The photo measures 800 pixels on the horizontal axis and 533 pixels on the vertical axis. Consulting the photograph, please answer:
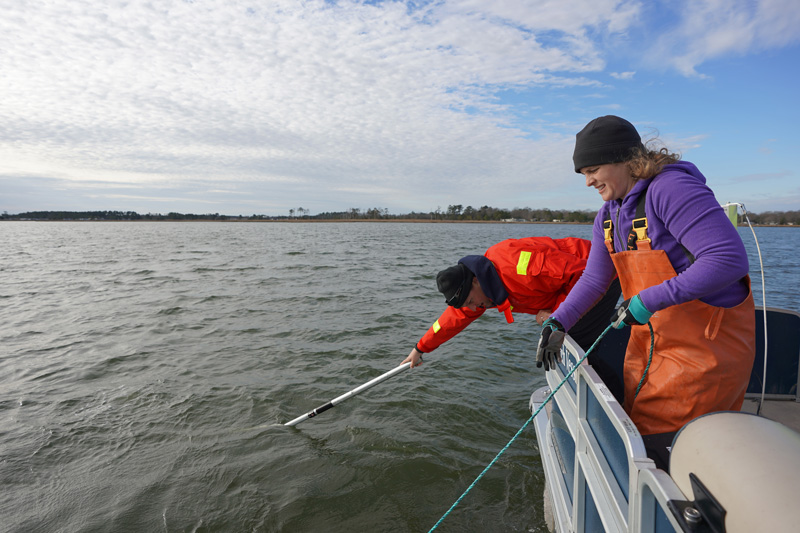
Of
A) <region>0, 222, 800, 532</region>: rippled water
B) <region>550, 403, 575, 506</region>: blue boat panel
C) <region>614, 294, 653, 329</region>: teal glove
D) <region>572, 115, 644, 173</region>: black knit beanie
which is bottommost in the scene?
<region>0, 222, 800, 532</region>: rippled water

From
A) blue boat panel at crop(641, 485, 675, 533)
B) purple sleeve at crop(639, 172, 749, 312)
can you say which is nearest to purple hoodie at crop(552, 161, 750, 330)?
purple sleeve at crop(639, 172, 749, 312)

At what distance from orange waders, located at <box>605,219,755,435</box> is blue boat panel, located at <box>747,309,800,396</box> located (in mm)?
1904

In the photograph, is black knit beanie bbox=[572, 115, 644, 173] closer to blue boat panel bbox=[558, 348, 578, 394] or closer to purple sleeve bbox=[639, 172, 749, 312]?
purple sleeve bbox=[639, 172, 749, 312]

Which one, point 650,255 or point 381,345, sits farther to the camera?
point 381,345

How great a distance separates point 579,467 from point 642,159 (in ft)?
5.12

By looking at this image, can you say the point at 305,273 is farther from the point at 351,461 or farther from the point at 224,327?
the point at 351,461

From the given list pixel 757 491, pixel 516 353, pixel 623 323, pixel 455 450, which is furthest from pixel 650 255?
pixel 516 353

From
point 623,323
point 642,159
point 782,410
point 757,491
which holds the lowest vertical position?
point 782,410

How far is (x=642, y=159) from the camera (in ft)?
6.30

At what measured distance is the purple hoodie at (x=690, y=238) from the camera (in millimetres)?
1636

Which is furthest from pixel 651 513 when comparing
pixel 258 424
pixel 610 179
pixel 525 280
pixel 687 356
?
pixel 258 424

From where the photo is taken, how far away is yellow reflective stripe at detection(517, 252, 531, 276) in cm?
319

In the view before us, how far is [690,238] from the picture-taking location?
1723 mm

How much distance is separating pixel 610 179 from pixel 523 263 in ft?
3.93
